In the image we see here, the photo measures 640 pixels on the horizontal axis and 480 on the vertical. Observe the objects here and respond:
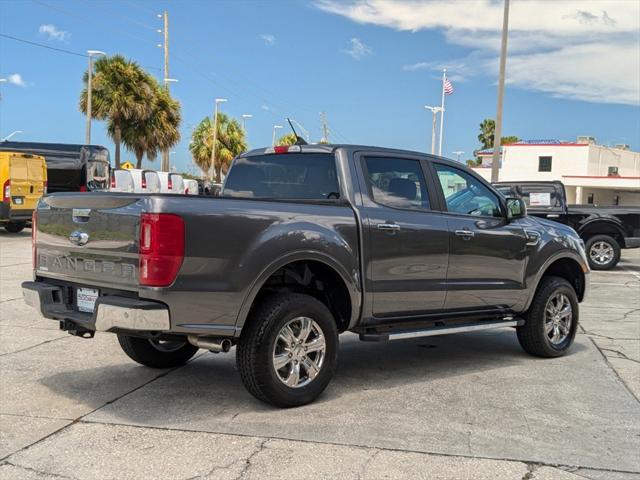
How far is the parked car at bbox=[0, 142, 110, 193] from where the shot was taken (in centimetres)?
2656

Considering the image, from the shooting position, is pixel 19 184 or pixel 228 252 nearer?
pixel 228 252

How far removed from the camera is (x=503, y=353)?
7031 millimetres

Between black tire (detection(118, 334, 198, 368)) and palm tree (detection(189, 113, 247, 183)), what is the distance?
5891cm

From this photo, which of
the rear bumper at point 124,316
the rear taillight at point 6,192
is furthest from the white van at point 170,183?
the rear bumper at point 124,316

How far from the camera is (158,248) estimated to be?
4203 mm

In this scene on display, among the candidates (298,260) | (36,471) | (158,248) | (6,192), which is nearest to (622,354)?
(298,260)

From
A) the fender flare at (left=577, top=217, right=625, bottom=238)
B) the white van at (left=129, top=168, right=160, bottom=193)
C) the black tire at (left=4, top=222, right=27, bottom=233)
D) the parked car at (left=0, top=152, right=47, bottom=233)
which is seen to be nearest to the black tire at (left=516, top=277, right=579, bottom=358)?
the fender flare at (left=577, top=217, right=625, bottom=238)

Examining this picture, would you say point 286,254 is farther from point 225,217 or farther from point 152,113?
point 152,113

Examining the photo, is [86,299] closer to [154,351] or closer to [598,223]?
[154,351]

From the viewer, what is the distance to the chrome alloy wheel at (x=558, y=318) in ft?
22.3

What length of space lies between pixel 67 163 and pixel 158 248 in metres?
24.4

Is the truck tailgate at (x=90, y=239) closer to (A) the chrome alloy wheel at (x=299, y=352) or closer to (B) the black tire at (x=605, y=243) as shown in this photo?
(A) the chrome alloy wheel at (x=299, y=352)

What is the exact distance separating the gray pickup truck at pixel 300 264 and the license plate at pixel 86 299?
0.04 ft

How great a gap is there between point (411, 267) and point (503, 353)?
2.10 metres
